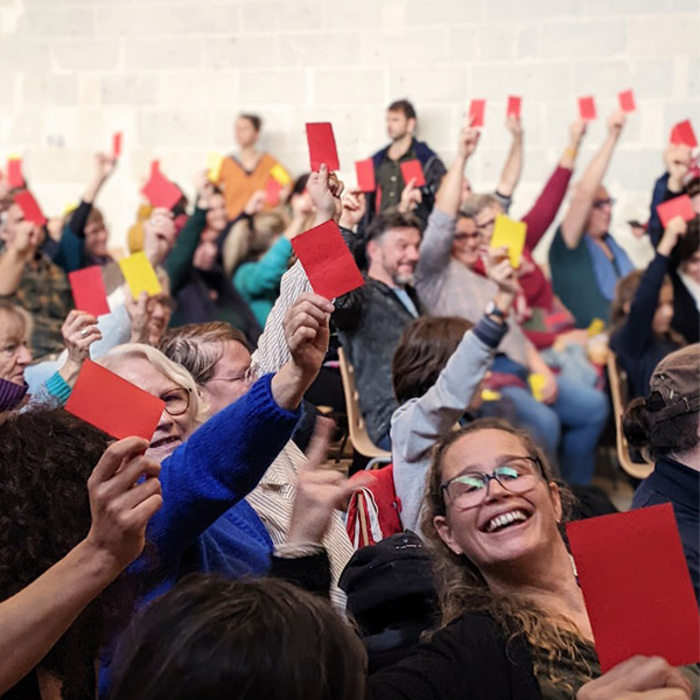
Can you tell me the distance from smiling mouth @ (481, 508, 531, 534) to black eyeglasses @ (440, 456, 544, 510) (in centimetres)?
3

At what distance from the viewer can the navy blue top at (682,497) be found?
5.84 ft

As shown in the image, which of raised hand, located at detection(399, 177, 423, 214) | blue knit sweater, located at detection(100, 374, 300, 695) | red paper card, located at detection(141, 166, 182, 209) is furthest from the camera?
red paper card, located at detection(141, 166, 182, 209)

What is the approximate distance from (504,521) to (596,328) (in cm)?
318

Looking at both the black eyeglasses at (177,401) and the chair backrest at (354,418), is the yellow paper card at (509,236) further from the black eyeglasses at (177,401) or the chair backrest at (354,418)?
the black eyeglasses at (177,401)

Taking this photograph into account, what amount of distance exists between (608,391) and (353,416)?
167cm

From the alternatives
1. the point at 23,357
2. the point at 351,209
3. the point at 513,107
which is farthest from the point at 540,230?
the point at 351,209

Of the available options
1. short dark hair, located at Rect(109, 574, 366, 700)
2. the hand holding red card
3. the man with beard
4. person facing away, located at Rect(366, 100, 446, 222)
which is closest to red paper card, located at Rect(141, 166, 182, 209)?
the hand holding red card

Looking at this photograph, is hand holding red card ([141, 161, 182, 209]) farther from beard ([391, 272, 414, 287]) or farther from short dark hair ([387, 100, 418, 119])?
short dark hair ([387, 100, 418, 119])

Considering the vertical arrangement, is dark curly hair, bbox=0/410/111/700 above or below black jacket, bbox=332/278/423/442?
above

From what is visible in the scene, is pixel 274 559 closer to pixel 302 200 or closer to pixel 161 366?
pixel 161 366

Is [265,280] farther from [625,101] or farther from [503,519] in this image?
[625,101]

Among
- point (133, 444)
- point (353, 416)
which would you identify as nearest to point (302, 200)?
point (353, 416)

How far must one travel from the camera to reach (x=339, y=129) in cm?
599

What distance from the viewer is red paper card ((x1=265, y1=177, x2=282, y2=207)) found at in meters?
5.41
